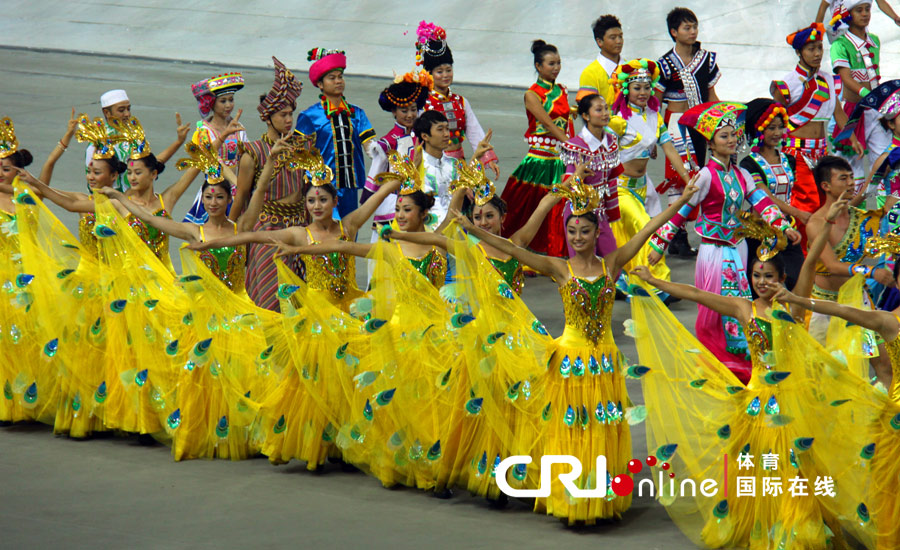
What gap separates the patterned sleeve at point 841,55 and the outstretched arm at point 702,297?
617 centimetres

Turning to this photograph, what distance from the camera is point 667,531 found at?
237 inches

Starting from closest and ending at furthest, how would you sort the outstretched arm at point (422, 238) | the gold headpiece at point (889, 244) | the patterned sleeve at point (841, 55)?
the gold headpiece at point (889, 244) → the outstretched arm at point (422, 238) → the patterned sleeve at point (841, 55)

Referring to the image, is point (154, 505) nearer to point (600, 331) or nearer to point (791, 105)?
point (600, 331)

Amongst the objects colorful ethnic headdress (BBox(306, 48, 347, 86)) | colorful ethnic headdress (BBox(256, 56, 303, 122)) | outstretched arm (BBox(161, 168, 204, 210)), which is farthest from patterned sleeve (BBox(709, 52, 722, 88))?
outstretched arm (BBox(161, 168, 204, 210))

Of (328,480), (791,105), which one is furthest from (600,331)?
(791,105)

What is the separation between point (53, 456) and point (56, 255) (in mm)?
1297

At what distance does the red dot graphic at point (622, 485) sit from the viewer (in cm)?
610

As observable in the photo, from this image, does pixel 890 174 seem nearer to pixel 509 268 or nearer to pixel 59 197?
pixel 509 268

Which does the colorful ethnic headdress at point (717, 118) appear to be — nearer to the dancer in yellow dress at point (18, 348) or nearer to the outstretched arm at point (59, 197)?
the outstretched arm at point (59, 197)

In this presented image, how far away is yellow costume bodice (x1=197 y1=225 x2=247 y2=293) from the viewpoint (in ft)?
24.8

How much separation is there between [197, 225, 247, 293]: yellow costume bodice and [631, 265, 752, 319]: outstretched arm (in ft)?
8.22

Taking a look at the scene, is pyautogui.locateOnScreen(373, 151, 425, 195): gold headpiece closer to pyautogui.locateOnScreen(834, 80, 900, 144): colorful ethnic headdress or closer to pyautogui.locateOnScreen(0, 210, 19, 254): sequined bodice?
pyautogui.locateOnScreen(0, 210, 19, 254): sequined bodice

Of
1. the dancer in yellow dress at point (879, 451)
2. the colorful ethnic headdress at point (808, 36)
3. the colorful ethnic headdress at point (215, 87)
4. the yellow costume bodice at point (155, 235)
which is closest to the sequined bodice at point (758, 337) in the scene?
the dancer in yellow dress at point (879, 451)

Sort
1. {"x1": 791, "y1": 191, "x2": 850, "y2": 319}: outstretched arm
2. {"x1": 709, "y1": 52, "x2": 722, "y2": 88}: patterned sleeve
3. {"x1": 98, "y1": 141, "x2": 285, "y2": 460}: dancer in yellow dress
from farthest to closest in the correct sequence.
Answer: {"x1": 709, "y1": 52, "x2": 722, "y2": 88}: patterned sleeve
{"x1": 98, "y1": 141, "x2": 285, "y2": 460}: dancer in yellow dress
{"x1": 791, "y1": 191, "x2": 850, "y2": 319}: outstretched arm
